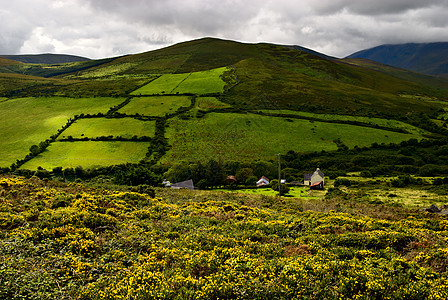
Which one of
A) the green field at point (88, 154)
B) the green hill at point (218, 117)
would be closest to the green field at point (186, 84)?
the green hill at point (218, 117)

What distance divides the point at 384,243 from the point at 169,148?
7552 cm

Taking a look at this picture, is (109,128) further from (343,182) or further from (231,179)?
(343,182)

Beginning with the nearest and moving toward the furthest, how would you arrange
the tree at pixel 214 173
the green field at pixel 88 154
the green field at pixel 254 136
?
the green field at pixel 88 154, the tree at pixel 214 173, the green field at pixel 254 136

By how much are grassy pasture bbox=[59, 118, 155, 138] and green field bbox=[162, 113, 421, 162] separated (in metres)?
9.12

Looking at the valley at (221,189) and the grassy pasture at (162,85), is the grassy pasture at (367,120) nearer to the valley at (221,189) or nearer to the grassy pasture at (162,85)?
the valley at (221,189)

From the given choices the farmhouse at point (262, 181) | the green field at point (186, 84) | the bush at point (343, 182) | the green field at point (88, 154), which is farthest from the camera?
the green field at point (186, 84)

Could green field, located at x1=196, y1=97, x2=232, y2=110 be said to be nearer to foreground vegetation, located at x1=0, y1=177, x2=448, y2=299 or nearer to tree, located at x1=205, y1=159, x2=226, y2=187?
tree, located at x1=205, y1=159, x2=226, y2=187

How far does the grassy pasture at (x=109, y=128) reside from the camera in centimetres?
8588

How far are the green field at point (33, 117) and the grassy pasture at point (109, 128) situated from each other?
6.70 metres

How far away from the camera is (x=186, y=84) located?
136875mm

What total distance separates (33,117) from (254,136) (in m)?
89.1

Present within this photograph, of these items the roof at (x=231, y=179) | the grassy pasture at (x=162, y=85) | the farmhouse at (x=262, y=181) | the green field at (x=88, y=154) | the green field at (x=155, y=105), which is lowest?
the farmhouse at (x=262, y=181)

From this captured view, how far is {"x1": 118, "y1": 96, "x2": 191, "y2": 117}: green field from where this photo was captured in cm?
10362

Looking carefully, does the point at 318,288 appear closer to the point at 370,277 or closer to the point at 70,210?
the point at 370,277
